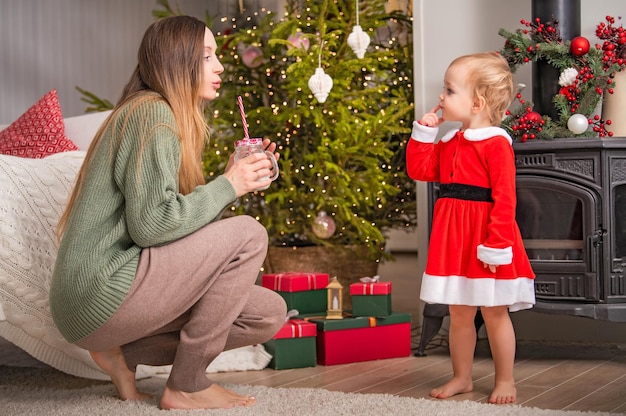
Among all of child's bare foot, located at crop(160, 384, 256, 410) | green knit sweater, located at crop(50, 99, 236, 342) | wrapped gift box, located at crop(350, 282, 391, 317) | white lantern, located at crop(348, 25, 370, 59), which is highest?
white lantern, located at crop(348, 25, 370, 59)

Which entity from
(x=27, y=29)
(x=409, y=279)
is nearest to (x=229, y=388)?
(x=409, y=279)

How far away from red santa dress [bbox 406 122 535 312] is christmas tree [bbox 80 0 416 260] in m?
1.30

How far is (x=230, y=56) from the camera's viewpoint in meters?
4.10

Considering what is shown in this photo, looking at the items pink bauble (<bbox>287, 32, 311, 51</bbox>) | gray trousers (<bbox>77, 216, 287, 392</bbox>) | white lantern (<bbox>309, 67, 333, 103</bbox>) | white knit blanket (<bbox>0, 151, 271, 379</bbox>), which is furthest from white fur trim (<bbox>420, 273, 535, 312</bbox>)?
pink bauble (<bbox>287, 32, 311, 51</bbox>)

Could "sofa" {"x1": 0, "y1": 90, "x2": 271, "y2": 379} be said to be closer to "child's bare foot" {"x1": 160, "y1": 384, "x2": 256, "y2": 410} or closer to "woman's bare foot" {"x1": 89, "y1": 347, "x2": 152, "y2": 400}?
"woman's bare foot" {"x1": 89, "y1": 347, "x2": 152, "y2": 400}

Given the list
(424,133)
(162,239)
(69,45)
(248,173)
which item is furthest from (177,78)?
(69,45)

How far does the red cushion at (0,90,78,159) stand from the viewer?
3.01 m

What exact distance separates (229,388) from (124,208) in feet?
2.30

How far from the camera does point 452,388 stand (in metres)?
Result: 2.43

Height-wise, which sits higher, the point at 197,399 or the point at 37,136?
the point at 37,136

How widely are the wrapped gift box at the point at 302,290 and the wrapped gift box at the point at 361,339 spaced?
0.40 feet

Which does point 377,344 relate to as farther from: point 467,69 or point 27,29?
point 27,29

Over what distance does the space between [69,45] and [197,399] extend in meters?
5.07

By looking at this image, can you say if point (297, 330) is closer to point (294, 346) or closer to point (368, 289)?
point (294, 346)
